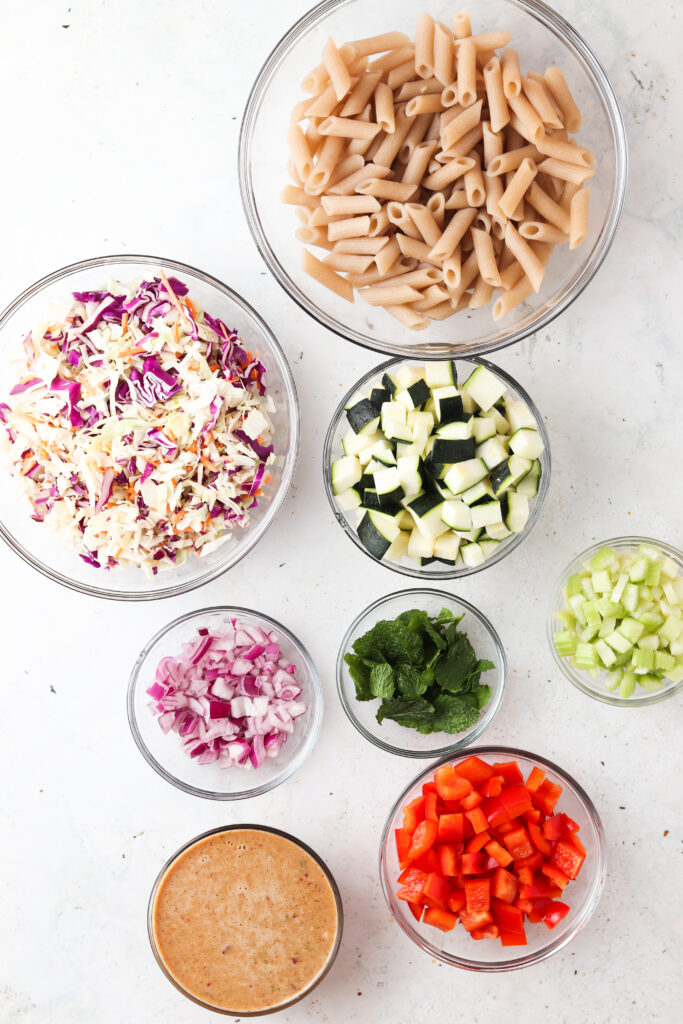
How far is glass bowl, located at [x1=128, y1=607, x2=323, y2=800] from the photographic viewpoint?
1982mm

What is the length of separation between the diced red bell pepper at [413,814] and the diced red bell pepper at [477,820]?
0.40ft

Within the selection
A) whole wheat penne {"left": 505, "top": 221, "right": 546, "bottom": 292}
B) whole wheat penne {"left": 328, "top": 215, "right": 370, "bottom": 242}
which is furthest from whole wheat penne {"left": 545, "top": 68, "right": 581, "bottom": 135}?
whole wheat penne {"left": 328, "top": 215, "right": 370, "bottom": 242}

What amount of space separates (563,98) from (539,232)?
0.28 metres

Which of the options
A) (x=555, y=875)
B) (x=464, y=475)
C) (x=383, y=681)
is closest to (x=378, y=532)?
(x=464, y=475)

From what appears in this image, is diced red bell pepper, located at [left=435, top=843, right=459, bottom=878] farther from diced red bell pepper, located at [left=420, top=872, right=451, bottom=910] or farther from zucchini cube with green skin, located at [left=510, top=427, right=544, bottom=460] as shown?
zucchini cube with green skin, located at [left=510, top=427, right=544, bottom=460]

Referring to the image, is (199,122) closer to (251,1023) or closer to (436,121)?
(436,121)

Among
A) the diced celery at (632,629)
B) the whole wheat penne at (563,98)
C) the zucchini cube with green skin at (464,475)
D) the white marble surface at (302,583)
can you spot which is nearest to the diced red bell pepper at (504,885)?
the white marble surface at (302,583)

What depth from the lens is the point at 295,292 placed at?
1715mm

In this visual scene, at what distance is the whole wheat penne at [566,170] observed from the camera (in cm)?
152

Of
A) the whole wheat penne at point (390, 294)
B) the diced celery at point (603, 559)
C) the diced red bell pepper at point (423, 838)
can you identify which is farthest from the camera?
the diced celery at point (603, 559)

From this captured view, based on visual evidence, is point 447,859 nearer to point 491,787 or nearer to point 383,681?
point 491,787

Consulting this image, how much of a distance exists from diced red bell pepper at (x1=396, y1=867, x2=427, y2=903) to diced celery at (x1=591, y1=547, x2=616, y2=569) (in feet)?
2.75

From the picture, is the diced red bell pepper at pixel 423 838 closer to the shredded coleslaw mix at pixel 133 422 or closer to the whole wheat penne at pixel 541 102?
the shredded coleslaw mix at pixel 133 422

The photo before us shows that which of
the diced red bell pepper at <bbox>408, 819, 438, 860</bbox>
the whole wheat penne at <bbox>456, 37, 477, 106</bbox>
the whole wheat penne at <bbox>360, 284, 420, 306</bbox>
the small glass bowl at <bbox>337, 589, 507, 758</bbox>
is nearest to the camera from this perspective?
the whole wheat penne at <bbox>456, 37, 477, 106</bbox>
